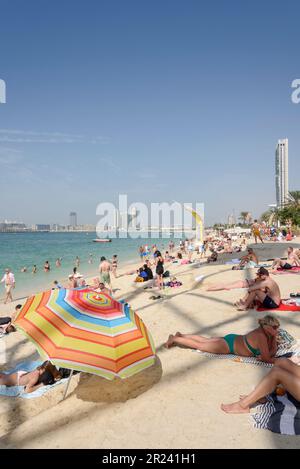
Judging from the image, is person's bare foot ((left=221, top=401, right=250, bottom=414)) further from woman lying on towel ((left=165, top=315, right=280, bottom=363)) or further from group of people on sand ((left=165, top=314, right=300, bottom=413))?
woman lying on towel ((left=165, top=315, right=280, bottom=363))

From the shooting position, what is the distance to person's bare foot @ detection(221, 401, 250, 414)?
2.98 meters

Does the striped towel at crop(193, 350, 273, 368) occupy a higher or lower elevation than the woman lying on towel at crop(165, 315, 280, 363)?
lower

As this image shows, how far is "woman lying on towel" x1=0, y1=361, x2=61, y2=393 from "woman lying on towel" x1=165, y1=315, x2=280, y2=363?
1.66m

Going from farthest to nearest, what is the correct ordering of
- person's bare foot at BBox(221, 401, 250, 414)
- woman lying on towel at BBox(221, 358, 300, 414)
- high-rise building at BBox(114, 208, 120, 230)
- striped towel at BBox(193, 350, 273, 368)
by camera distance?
high-rise building at BBox(114, 208, 120, 230) → striped towel at BBox(193, 350, 273, 368) → person's bare foot at BBox(221, 401, 250, 414) → woman lying on towel at BBox(221, 358, 300, 414)

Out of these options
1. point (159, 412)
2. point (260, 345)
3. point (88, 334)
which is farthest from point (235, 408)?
point (88, 334)

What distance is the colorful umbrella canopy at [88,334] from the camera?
286 cm

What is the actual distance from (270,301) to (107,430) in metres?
4.45

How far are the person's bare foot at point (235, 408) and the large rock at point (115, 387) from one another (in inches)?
37.4

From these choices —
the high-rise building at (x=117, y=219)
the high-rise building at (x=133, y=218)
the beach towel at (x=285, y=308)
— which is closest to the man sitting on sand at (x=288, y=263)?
the beach towel at (x=285, y=308)

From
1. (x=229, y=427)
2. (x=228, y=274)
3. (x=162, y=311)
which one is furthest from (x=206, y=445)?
(x=228, y=274)

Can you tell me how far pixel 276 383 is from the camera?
288 cm

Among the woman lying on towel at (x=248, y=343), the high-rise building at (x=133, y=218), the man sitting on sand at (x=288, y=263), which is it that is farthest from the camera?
the high-rise building at (x=133, y=218)

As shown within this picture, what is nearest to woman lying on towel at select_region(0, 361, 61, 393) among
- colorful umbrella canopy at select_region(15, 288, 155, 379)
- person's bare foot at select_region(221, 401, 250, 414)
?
colorful umbrella canopy at select_region(15, 288, 155, 379)

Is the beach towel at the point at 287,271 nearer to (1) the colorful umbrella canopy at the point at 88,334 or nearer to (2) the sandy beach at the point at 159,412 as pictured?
(2) the sandy beach at the point at 159,412
